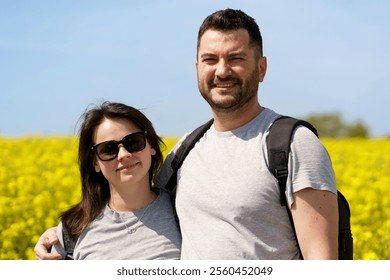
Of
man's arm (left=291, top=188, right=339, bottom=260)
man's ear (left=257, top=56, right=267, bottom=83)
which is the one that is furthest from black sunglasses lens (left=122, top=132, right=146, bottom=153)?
man's arm (left=291, top=188, right=339, bottom=260)

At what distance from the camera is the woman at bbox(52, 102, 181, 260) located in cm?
310

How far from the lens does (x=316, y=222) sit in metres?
2.61

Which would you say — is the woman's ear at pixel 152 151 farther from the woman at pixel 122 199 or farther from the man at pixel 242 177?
the man at pixel 242 177

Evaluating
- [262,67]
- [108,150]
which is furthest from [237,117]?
[108,150]

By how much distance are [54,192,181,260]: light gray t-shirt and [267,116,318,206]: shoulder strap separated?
26.1 inches

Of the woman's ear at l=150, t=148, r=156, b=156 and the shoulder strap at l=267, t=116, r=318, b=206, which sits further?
the woman's ear at l=150, t=148, r=156, b=156

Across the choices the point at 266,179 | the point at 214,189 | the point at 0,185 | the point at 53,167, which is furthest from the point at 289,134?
the point at 53,167

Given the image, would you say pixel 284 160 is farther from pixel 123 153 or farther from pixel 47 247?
pixel 47 247

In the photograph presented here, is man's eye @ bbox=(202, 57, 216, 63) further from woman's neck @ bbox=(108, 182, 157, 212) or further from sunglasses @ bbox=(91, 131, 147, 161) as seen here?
woman's neck @ bbox=(108, 182, 157, 212)

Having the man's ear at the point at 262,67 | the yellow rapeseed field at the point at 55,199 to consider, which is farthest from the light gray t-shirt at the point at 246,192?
the yellow rapeseed field at the point at 55,199

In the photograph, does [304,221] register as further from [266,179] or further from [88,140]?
[88,140]

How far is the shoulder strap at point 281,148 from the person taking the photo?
260 centimetres
